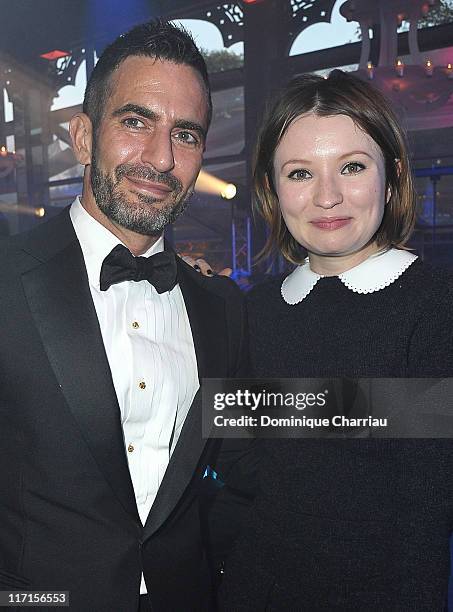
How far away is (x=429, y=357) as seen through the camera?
1.35 meters

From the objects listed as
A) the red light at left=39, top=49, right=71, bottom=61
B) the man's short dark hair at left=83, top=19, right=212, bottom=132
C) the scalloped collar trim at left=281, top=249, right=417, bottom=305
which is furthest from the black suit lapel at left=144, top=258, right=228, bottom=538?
the red light at left=39, top=49, right=71, bottom=61

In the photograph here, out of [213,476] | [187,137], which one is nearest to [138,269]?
[187,137]

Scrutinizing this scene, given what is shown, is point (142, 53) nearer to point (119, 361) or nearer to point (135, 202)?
point (135, 202)

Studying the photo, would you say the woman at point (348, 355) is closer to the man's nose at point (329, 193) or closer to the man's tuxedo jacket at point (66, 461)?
the man's nose at point (329, 193)

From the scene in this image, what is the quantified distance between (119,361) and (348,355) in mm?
641

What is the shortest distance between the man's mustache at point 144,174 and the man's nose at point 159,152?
0.02m

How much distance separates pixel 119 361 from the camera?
5.15ft

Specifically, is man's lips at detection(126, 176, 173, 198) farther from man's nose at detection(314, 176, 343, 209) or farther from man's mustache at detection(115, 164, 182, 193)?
man's nose at detection(314, 176, 343, 209)

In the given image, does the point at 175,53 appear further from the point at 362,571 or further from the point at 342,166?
the point at 362,571

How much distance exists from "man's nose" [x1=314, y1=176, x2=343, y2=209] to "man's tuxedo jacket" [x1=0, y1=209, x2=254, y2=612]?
688 millimetres

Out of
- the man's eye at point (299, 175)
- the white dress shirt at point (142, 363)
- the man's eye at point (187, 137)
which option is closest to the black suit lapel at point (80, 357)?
the white dress shirt at point (142, 363)

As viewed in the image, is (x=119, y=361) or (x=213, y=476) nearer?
(x=119, y=361)

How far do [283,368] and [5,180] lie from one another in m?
Result: 14.0

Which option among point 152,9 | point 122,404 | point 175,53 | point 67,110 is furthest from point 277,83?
point 122,404
